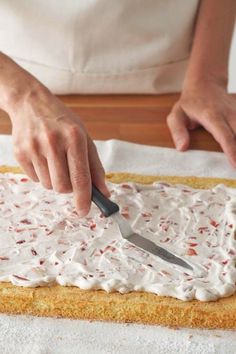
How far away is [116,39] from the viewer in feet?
6.58

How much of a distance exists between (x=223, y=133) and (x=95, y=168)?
1.72ft

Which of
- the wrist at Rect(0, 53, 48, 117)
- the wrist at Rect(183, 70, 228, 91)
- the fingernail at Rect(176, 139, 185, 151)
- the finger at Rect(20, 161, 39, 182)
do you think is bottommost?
the fingernail at Rect(176, 139, 185, 151)

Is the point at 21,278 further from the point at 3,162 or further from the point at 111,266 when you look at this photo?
the point at 3,162

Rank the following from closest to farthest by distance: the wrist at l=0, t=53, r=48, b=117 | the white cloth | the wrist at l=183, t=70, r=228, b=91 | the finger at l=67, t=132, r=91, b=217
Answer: the white cloth
the finger at l=67, t=132, r=91, b=217
the wrist at l=0, t=53, r=48, b=117
the wrist at l=183, t=70, r=228, b=91

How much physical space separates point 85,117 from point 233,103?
0.40 metres

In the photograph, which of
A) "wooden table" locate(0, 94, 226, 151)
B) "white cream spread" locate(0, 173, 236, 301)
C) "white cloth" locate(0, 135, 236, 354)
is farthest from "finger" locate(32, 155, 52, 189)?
"wooden table" locate(0, 94, 226, 151)

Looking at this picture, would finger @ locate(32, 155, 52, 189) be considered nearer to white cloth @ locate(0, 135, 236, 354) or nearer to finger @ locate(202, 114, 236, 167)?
white cloth @ locate(0, 135, 236, 354)

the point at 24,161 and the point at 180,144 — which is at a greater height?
the point at 24,161

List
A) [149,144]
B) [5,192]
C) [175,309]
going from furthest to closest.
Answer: [149,144] → [5,192] → [175,309]

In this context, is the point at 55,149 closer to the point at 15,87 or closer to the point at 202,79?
the point at 15,87

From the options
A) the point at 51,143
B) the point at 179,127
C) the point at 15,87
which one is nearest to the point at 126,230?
the point at 51,143

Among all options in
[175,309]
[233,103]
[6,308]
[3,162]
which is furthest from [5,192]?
[233,103]

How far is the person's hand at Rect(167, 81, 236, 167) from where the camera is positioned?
1.96 meters

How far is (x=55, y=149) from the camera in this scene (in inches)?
58.4
